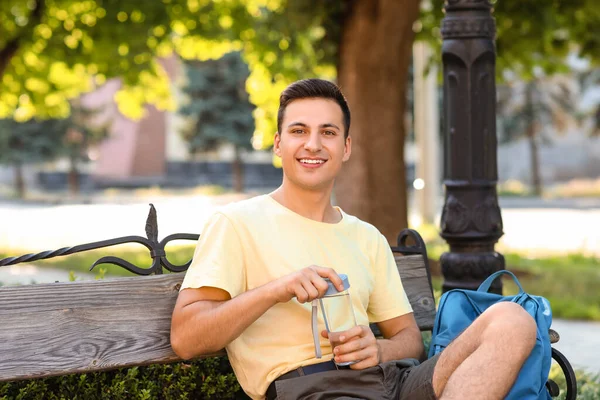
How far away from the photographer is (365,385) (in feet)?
10.5

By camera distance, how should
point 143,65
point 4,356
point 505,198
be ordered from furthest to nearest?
point 505,198 < point 143,65 < point 4,356

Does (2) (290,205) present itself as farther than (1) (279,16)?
No

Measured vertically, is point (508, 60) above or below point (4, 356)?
above

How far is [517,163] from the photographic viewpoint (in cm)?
5066

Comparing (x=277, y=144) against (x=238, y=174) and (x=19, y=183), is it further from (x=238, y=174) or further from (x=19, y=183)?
(x=19, y=183)

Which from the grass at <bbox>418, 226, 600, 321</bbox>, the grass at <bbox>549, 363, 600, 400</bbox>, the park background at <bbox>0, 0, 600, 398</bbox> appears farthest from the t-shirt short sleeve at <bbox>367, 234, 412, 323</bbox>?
the grass at <bbox>418, 226, 600, 321</bbox>

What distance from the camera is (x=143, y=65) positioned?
13695 millimetres

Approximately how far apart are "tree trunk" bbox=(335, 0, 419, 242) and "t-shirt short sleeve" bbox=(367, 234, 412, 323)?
22.3ft

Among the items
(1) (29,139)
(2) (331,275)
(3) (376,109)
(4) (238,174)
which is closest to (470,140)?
(2) (331,275)

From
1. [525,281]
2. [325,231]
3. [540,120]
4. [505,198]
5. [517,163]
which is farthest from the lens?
[517,163]

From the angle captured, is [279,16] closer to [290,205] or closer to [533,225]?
[290,205]

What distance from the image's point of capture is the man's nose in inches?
131

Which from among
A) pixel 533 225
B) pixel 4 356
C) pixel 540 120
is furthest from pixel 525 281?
pixel 540 120

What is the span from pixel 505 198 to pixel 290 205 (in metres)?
31.2
